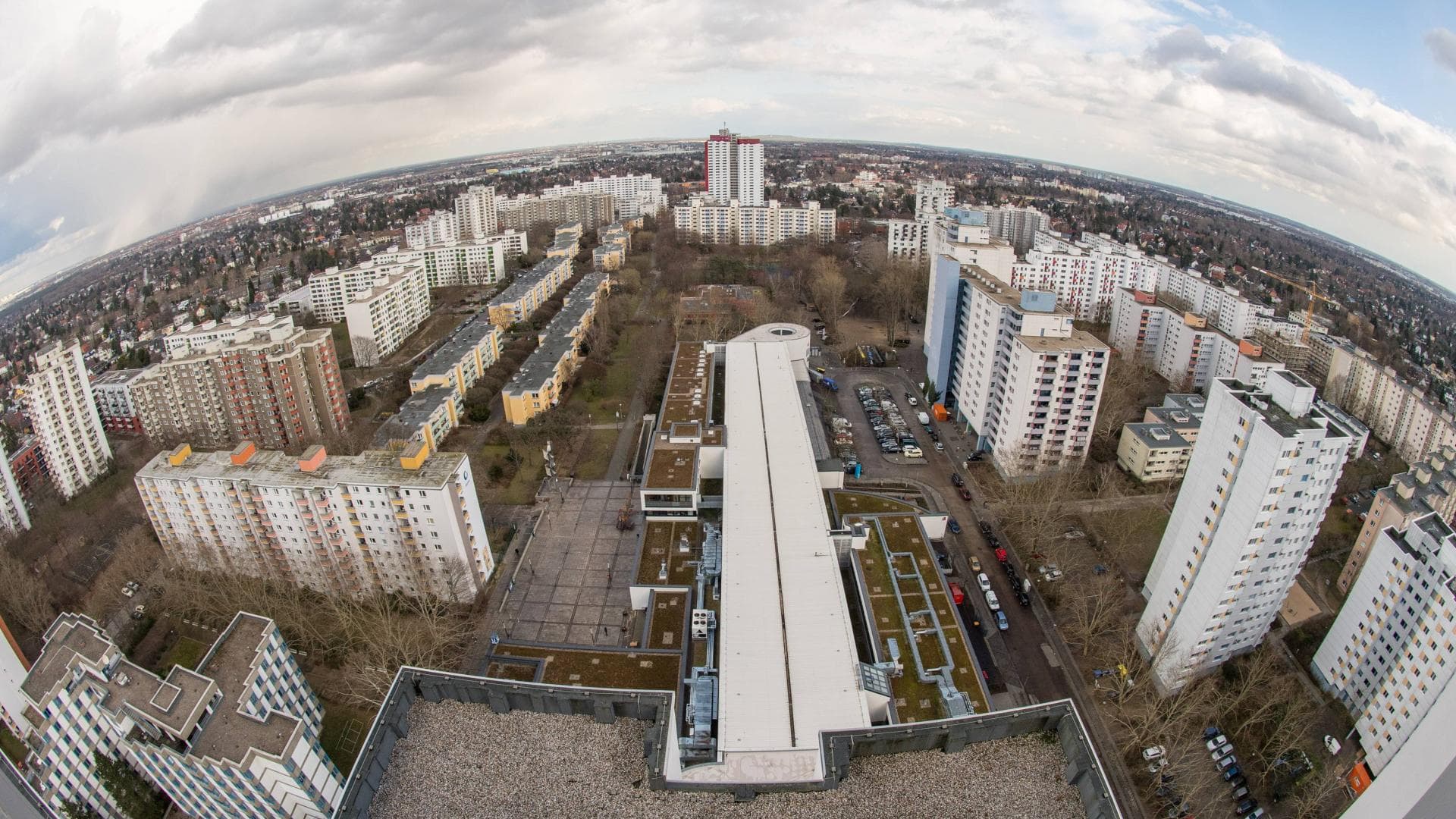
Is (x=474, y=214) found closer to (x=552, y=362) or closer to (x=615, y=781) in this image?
(x=552, y=362)

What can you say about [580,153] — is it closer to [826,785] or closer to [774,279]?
[774,279]

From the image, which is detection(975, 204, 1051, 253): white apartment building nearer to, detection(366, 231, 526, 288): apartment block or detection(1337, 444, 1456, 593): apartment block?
detection(366, 231, 526, 288): apartment block

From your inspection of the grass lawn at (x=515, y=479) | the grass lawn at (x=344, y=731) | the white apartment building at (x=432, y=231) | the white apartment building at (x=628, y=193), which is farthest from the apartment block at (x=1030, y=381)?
the white apartment building at (x=628, y=193)

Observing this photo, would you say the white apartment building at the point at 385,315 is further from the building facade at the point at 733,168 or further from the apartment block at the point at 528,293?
the building facade at the point at 733,168

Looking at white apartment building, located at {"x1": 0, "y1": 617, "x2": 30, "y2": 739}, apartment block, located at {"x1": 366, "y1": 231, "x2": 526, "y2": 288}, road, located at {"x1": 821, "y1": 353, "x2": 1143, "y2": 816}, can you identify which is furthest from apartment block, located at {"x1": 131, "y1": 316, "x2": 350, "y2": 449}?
apartment block, located at {"x1": 366, "y1": 231, "x2": 526, "y2": 288}

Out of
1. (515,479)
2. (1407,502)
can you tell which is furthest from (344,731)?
(1407,502)

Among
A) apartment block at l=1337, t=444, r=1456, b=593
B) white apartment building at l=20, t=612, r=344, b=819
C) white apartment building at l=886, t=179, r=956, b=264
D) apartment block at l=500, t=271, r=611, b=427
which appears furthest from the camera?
white apartment building at l=886, t=179, r=956, b=264

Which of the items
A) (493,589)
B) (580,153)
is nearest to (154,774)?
(493,589)
